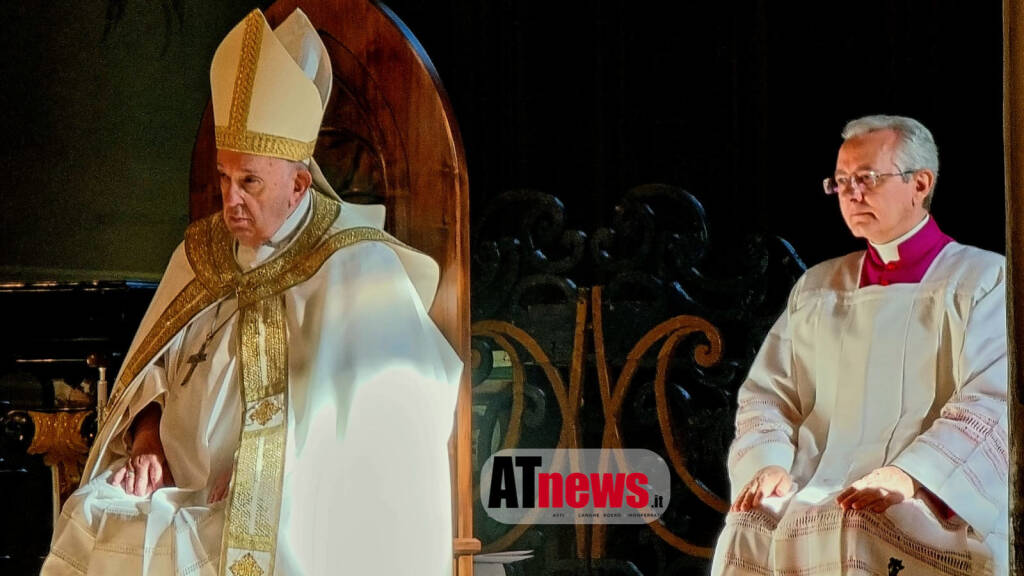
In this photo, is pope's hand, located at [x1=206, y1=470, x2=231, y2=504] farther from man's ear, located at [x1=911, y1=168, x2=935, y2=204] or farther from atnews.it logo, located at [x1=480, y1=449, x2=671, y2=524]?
man's ear, located at [x1=911, y1=168, x2=935, y2=204]

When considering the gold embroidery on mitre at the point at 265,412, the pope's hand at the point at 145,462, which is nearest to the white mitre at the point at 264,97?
the gold embroidery on mitre at the point at 265,412

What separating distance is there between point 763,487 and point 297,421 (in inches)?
46.2

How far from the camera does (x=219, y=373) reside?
163 inches

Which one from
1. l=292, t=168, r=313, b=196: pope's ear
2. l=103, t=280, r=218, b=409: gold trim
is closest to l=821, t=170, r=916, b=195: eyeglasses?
l=292, t=168, r=313, b=196: pope's ear

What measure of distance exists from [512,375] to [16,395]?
1.67 meters

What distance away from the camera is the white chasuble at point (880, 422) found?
11.8 ft

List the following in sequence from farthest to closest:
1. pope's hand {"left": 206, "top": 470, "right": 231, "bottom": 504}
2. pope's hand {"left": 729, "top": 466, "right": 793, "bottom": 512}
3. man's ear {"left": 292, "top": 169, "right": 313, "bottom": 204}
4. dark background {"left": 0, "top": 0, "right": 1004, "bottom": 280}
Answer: dark background {"left": 0, "top": 0, "right": 1004, "bottom": 280}, man's ear {"left": 292, "top": 169, "right": 313, "bottom": 204}, pope's hand {"left": 206, "top": 470, "right": 231, "bottom": 504}, pope's hand {"left": 729, "top": 466, "right": 793, "bottom": 512}

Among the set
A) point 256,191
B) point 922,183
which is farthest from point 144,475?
point 922,183

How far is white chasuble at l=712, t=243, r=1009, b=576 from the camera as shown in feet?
11.8

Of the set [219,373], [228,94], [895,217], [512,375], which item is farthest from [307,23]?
[895,217]

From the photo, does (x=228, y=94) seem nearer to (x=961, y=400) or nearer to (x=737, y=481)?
(x=737, y=481)

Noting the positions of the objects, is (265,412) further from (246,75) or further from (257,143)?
(246,75)

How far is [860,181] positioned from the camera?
3.93m

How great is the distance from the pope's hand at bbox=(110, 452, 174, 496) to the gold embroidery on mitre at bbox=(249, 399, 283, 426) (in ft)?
0.94
